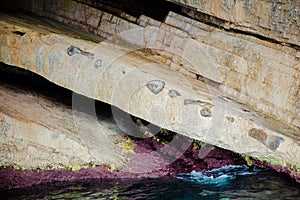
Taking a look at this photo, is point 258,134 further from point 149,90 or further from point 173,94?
point 149,90

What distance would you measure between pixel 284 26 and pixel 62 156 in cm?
450

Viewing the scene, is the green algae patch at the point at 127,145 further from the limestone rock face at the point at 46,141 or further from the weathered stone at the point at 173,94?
the weathered stone at the point at 173,94

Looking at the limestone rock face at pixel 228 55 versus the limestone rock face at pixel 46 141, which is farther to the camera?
the limestone rock face at pixel 46 141

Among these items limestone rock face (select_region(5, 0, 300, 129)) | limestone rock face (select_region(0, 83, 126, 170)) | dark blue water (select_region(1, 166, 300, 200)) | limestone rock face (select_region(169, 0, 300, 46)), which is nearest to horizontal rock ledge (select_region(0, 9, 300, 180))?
limestone rock face (select_region(5, 0, 300, 129))

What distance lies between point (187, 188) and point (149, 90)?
1.88 metres

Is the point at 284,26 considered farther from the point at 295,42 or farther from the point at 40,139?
the point at 40,139

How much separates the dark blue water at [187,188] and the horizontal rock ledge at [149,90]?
0.49m

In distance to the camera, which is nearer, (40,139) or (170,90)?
(170,90)

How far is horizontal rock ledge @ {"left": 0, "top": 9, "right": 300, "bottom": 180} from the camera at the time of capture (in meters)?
7.54

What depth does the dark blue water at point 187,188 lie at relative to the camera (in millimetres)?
7746

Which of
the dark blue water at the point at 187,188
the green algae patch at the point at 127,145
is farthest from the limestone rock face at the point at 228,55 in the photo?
the green algae patch at the point at 127,145

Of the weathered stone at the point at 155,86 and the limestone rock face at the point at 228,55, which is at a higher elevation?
the limestone rock face at the point at 228,55

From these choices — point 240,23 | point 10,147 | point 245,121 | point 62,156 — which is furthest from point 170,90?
point 10,147

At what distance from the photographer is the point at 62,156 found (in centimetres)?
845
